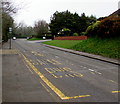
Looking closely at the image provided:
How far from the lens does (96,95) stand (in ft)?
16.7

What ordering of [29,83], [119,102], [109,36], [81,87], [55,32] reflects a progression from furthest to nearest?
[55,32] → [109,36] → [29,83] → [81,87] → [119,102]

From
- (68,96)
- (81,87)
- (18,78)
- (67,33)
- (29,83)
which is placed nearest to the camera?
(68,96)

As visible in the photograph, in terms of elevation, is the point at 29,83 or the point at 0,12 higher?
the point at 0,12

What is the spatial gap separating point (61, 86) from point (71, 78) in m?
1.29

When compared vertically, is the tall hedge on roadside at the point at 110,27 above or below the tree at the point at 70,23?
below

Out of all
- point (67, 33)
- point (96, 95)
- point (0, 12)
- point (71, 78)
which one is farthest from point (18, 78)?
point (67, 33)

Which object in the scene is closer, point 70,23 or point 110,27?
point 110,27

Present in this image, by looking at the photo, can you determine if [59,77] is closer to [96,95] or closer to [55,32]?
[96,95]

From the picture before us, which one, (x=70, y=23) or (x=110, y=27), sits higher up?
(x=70, y=23)

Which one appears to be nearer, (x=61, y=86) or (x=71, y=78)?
(x=61, y=86)

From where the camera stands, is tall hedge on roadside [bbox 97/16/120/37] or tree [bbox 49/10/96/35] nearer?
tall hedge on roadside [bbox 97/16/120/37]

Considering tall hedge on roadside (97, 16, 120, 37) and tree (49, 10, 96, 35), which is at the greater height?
tree (49, 10, 96, 35)

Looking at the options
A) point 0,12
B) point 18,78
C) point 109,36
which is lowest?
point 18,78

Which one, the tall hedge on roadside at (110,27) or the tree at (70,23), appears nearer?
the tall hedge on roadside at (110,27)
